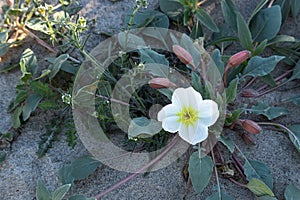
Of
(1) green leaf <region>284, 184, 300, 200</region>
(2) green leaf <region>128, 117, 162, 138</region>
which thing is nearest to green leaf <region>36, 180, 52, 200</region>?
(2) green leaf <region>128, 117, 162, 138</region>

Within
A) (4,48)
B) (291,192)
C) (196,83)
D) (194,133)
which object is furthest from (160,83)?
(4,48)

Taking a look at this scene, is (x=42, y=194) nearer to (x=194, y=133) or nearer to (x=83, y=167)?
(x=83, y=167)

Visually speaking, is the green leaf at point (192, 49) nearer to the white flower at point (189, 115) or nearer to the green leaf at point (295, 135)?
the white flower at point (189, 115)

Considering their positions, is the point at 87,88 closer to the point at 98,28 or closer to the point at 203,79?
the point at 203,79

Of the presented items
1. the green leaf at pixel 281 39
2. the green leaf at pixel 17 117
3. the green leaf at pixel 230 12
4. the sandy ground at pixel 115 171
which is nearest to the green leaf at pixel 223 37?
the green leaf at pixel 230 12

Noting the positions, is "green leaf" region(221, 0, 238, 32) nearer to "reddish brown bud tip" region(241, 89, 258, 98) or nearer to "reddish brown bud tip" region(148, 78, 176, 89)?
"reddish brown bud tip" region(241, 89, 258, 98)
